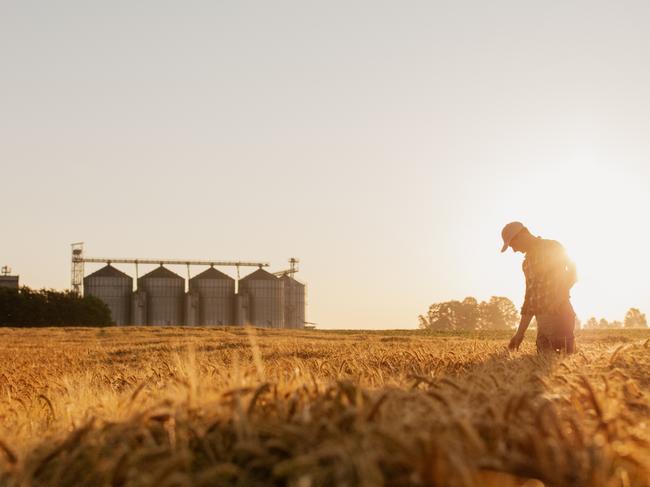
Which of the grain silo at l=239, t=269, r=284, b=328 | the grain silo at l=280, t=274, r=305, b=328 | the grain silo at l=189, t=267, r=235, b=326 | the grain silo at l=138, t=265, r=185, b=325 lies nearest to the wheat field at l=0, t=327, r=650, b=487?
the grain silo at l=239, t=269, r=284, b=328

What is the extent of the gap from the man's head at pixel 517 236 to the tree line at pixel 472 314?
111933 mm

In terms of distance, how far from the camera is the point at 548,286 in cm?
955

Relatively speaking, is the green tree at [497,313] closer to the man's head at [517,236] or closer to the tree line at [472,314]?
the tree line at [472,314]

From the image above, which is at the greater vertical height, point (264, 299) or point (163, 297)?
point (163, 297)

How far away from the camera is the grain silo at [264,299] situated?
77312 millimetres

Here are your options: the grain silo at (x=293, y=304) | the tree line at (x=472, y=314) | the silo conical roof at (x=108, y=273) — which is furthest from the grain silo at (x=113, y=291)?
the tree line at (x=472, y=314)

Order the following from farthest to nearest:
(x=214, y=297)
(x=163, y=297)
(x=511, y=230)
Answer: (x=214, y=297) → (x=163, y=297) → (x=511, y=230)

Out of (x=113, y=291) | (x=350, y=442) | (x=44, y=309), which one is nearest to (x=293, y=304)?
(x=113, y=291)

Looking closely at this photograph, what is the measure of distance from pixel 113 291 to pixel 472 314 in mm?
66855

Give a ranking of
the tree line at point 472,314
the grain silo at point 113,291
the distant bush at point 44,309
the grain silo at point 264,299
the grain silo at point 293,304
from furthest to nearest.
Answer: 1. the tree line at point 472,314
2. the grain silo at point 293,304
3. the grain silo at point 264,299
4. the grain silo at point 113,291
5. the distant bush at point 44,309

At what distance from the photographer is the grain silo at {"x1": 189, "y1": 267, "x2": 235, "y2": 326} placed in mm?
77375

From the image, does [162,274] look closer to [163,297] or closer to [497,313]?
[163,297]

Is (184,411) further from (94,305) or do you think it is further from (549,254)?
(94,305)

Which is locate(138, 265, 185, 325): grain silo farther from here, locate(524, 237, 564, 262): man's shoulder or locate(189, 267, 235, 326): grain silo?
locate(524, 237, 564, 262): man's shoulder
